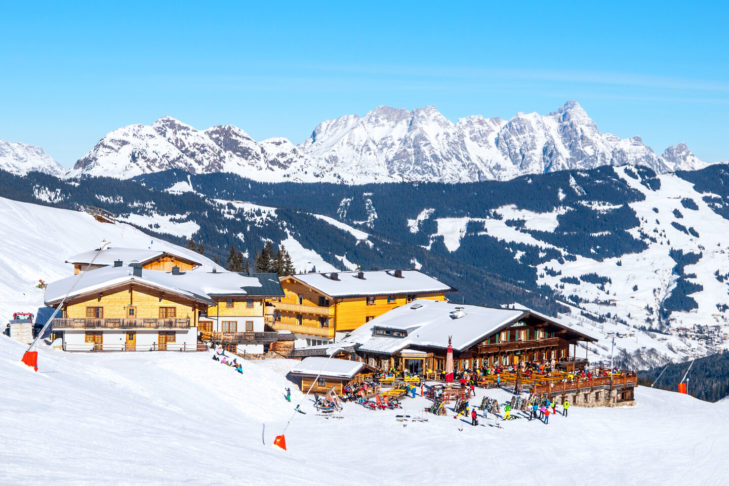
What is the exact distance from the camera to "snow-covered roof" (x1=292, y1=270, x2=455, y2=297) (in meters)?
Answer: 82.9

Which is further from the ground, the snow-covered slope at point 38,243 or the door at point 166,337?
the snow-covered slope at point 38,243

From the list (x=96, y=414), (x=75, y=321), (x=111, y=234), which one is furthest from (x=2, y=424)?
(x=111, y=234)

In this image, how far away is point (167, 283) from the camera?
2527 inches

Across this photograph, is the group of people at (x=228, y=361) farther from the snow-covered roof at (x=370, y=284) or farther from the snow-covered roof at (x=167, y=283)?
the snow-covered roof at (x=370, y=284)

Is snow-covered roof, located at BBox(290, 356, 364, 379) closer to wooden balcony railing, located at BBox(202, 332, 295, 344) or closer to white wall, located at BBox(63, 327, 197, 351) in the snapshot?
wooden balcony railing, located at BBox(202, 332, 295, 344)

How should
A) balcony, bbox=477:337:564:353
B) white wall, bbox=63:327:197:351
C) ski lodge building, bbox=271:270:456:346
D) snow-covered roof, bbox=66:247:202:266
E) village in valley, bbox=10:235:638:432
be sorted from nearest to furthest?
village in valley, bbox=10:235:638:432 < white wall, bbox=63:327:197:351 < balcony, bbox=477:337:564:353 < ski lodge building, bbox=271:270:456:346 < snow-covered roof, bbox=66:247:202:266

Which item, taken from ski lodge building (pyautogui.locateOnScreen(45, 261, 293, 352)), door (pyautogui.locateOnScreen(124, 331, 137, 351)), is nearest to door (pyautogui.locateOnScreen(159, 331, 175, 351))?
ski lodge building (pyautogui.locateOnScreen(45, 261, 293, 352))

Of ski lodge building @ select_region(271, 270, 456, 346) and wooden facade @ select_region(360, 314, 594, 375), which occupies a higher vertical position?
ski lodge building @ select_region(271, 270, 456, 346)

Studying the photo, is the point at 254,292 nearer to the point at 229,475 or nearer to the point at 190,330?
the point at 190,330

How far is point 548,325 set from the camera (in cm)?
7475

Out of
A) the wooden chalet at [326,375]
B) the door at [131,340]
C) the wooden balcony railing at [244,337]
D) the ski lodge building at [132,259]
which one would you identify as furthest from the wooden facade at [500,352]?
the ski lodge building at [132,259]

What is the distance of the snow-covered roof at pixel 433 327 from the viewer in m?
68.0

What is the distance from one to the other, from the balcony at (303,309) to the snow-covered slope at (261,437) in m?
17.4

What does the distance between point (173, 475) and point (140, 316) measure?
38.2 meters
